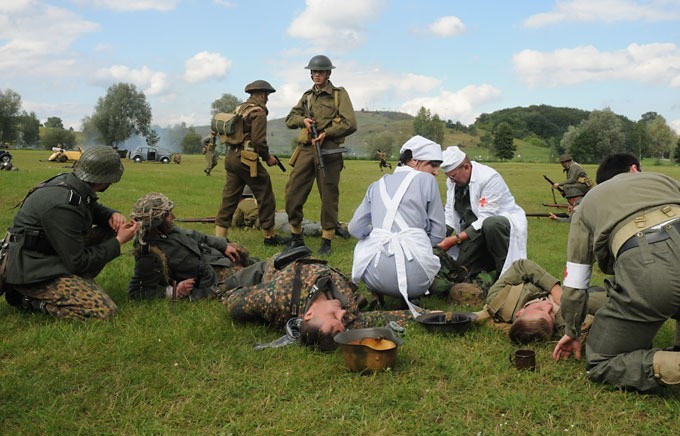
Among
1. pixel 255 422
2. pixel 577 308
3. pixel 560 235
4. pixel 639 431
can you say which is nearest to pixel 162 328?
pixel 255 422

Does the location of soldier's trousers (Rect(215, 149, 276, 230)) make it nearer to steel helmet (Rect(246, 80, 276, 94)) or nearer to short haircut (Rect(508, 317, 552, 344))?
steel helmet (Rect(246, 80, 276, 94))

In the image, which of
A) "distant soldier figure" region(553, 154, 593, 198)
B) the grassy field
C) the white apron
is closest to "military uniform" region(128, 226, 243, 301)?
the grassy field

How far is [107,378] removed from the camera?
165 inches

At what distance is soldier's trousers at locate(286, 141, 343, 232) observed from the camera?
30.0ft

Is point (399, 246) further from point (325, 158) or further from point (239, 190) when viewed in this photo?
point (239, 190)

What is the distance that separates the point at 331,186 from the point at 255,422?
5.82m

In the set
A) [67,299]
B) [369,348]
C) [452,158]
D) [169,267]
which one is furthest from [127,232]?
[452,158]

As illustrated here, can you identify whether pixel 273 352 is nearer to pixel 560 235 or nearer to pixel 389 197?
pixel 389 197

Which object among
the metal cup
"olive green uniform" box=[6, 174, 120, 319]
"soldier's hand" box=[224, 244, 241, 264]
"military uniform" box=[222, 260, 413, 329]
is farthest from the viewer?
"soldier's hand" box=[224, 244, 241, 264]

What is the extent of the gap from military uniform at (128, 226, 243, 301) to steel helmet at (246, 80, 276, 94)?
3.81 metres

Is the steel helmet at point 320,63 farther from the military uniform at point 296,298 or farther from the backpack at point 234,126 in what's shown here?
the military uniform at point 296,298

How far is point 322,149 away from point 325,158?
0.48ft

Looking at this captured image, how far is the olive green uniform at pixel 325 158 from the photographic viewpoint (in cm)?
916

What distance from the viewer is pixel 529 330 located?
4848mm
